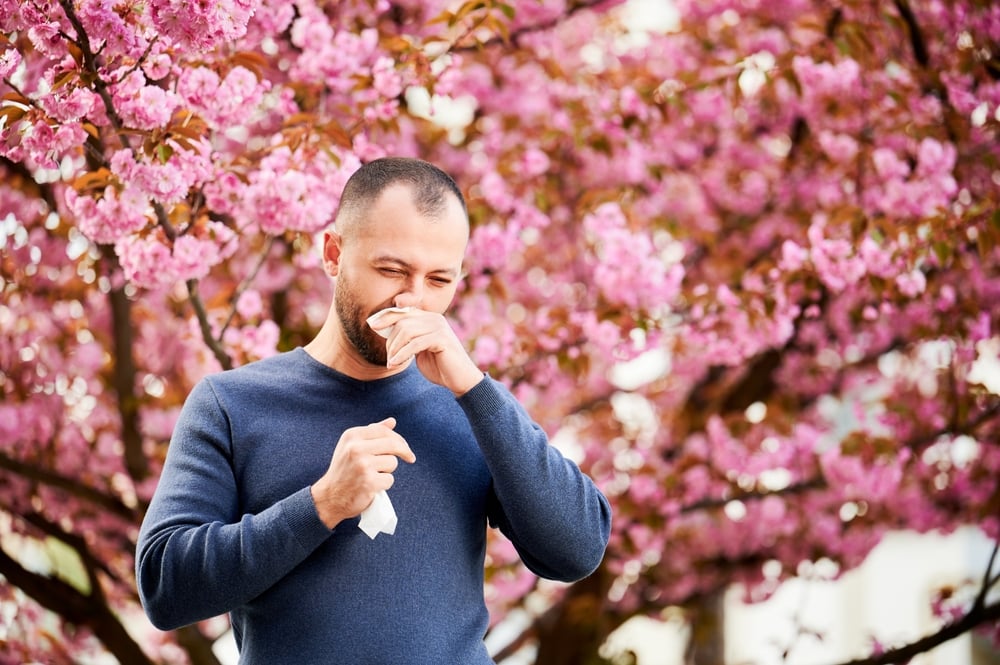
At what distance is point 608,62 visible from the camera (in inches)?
201

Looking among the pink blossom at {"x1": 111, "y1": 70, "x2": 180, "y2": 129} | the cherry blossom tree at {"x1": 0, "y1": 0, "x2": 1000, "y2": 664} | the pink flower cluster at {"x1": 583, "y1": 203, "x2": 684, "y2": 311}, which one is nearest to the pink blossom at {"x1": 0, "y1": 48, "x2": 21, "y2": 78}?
the cherry blossom tree at {"x1": 0, "y1": 0, "x2": 1000, "y2": 664}

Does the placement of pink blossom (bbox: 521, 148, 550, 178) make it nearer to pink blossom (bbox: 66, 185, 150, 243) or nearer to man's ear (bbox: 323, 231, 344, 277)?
pink blossom (bbox: 66, 185, 150, 243)

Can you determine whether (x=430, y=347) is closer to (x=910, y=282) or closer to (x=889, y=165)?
(x=910, y=282)

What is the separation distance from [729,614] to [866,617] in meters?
1.39

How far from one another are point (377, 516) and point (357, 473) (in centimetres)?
8

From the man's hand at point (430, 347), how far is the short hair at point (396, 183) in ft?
0.52

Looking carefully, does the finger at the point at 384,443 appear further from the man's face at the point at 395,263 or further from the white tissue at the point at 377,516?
the man's face at the point at 395,263

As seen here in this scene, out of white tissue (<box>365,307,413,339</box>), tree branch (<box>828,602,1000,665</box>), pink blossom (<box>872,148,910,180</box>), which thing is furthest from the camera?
pink blossom (<box>872,148,910,180</box>)

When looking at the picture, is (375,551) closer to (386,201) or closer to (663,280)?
(386,201)

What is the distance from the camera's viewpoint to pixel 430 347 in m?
1.44

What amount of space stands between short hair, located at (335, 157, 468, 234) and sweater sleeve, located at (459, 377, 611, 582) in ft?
0.87

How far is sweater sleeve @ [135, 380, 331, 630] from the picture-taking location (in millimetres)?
1340

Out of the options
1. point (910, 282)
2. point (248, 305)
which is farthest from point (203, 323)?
point (910, 282)

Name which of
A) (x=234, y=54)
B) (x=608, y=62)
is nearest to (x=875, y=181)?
(x=608, y=62)
